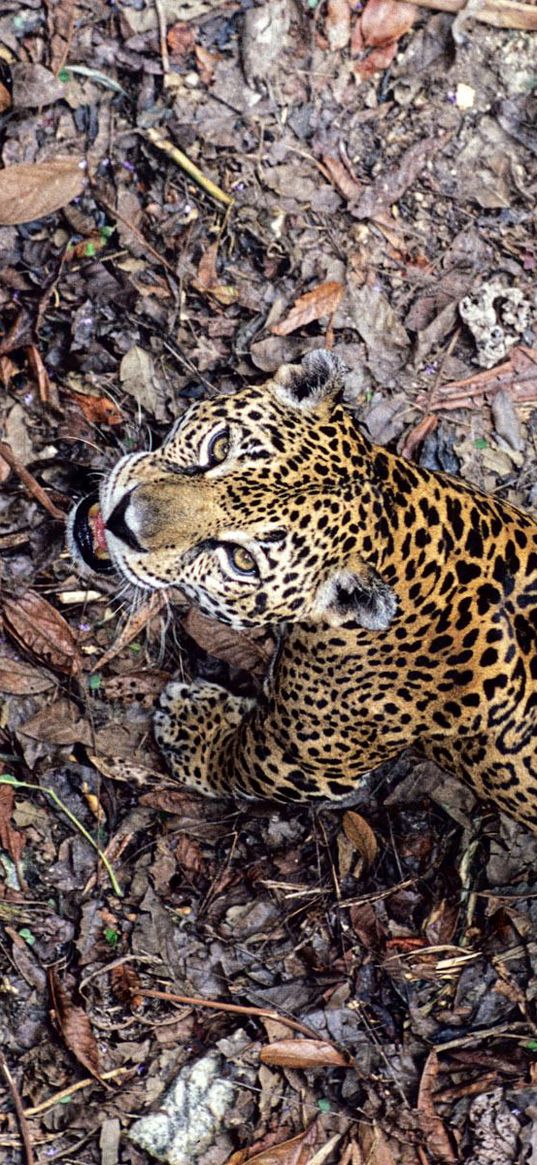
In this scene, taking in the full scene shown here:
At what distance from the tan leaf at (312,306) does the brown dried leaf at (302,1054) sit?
3334 mm

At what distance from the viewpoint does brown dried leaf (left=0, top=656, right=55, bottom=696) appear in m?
5.94

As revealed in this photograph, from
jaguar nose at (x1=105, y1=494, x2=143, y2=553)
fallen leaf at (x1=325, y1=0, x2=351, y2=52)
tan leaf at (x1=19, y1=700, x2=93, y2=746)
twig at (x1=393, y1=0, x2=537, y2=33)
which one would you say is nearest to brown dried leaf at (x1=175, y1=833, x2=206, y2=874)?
tan leaf at (x1=19, y1=700, x2=93, y2=746)

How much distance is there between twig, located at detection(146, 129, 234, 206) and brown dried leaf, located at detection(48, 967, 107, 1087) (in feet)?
12.4

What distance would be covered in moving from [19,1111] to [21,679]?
187 centimetres

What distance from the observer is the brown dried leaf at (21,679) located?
5941 mm

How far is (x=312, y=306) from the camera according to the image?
6.37 m

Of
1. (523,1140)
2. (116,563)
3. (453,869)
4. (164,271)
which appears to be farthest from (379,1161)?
(164,271)

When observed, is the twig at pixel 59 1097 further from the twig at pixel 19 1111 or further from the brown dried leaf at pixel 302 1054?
the brown dried leaf at pixel 302 1054

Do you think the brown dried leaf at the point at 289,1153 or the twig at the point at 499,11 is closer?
the brown dried leaf at the point at 289,1153

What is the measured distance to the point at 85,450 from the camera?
609cm

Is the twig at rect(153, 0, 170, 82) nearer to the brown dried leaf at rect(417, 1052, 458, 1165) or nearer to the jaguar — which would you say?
the jaguar

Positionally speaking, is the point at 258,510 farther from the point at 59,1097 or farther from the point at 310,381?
the point at 59,1097

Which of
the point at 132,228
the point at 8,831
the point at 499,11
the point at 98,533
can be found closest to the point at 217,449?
the point at 98,533

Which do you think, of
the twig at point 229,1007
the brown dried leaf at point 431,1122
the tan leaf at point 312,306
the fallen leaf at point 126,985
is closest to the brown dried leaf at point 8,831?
the fallen leaf at point 126,985
